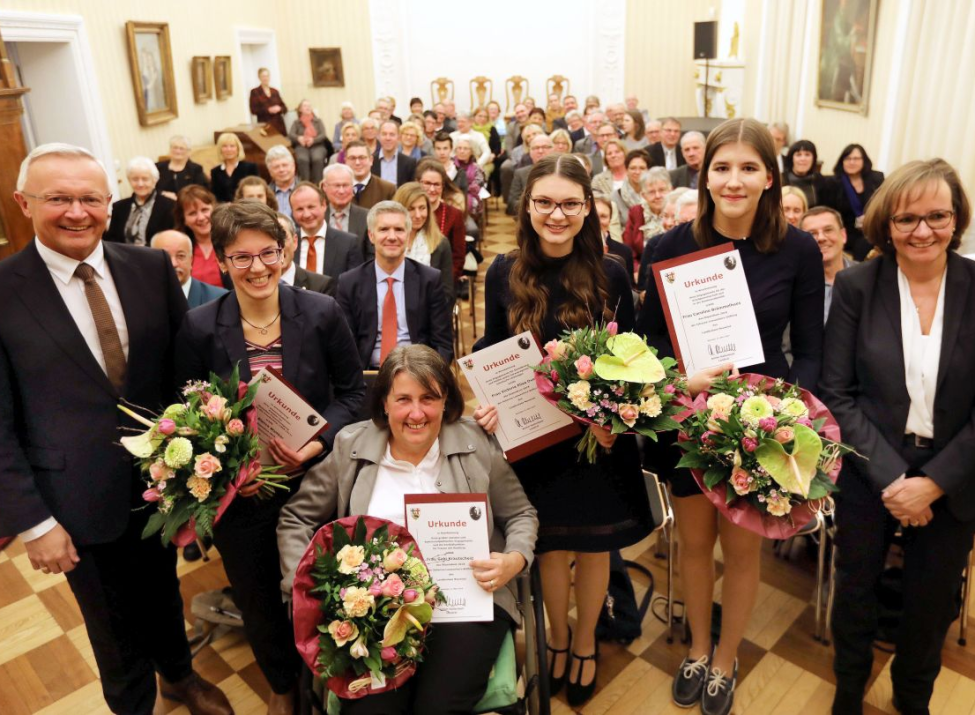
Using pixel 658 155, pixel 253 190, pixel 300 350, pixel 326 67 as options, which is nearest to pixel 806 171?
pixel 658 155

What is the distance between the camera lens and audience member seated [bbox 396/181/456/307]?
4.82m

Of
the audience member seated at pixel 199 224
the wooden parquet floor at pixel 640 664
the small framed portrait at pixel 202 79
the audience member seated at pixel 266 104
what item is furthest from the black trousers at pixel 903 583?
the audience member seated at pixel 266 104

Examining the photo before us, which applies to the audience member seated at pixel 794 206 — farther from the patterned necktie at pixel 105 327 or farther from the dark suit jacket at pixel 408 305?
the patterned necktie at pixel 105 327

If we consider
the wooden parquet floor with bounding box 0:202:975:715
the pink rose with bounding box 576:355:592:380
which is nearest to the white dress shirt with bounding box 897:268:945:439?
the pink rose with bounding box 576:355:592:380

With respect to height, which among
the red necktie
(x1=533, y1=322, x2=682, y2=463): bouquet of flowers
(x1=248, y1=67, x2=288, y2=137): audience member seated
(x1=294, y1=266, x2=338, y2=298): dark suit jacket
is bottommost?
the red necktie

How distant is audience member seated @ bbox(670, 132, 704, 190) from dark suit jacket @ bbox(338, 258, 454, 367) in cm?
350

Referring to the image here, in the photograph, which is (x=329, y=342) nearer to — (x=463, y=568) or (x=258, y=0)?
(x=463, y=568)

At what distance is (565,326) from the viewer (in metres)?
2.30

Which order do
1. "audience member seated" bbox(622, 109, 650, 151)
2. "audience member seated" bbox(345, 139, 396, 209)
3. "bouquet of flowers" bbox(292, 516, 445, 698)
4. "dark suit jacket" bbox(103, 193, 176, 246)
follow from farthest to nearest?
"audience member seated" bbox(622, 109, 650, 151) → "audience member seated" bbox(345, 139, 396, 209) → "dark suit jacket" bbox(103, 193, 176, 246) → "bouquet of flowers" bbox(292, 516, 445, 698)

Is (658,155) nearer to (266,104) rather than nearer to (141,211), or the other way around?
(141,211)

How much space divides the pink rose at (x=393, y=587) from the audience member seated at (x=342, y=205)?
3453mm

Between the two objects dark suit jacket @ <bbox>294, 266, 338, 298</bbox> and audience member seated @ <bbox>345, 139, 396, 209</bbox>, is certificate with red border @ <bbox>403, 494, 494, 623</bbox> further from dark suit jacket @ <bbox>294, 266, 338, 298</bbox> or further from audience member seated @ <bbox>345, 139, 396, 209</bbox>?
audience member seated @ <bbox>345, 139, 396, 209</bbox>

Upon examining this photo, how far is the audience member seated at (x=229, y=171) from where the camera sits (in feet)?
24.6

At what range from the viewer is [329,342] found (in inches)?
98.2
